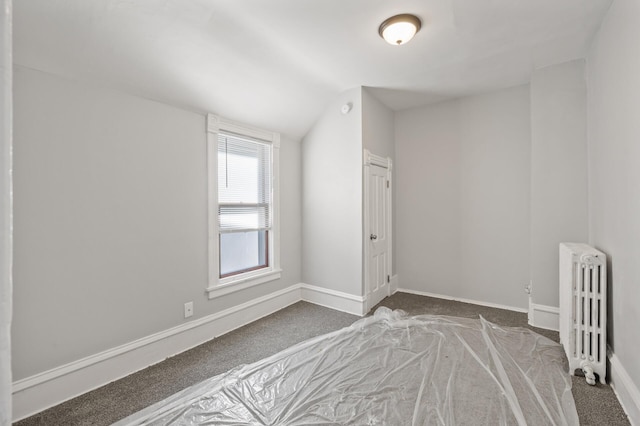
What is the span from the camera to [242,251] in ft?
10.8

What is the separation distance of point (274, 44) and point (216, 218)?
1.67 m

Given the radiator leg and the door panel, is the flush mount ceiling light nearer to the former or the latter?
the door panel

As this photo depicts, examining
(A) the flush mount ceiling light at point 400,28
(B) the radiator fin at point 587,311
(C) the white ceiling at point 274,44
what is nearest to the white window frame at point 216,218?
(C) the white ceiling at point 274,44

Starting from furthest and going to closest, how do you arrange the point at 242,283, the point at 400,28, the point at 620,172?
the point at 242,283, the point at 400,28, the point at 620,172

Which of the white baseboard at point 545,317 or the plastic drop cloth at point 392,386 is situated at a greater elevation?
the white baseboard at point 545,317

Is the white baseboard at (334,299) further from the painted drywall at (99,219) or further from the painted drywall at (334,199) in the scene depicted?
the painted drywall at (99,219)

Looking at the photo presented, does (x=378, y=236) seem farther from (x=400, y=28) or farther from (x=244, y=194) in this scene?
(x=400, y=28)

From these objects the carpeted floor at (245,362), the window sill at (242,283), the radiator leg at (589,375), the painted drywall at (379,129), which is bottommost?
the carpeted floor at (245,362)

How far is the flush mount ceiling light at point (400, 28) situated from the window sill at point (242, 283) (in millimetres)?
2612

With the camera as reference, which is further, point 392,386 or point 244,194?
point 244,194

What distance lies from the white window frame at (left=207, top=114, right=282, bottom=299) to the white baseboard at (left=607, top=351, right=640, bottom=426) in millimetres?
2967

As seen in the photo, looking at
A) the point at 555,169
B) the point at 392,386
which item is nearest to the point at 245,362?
the point at 392,386

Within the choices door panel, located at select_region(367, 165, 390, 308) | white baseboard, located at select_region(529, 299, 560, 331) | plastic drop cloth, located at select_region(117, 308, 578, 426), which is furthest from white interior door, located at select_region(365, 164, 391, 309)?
white baseboard, located at select_region(529, 299, 560, 331)

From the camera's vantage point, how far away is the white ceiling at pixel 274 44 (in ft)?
6.05
